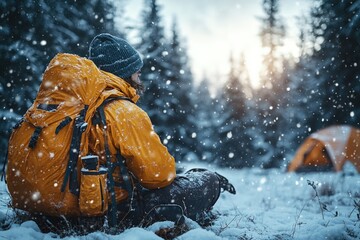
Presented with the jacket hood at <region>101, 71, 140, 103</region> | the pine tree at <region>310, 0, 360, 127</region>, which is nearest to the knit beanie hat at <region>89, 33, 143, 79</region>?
the jacket hood at <region>101, 71, 140, 103</region>

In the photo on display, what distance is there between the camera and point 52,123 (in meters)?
2.85

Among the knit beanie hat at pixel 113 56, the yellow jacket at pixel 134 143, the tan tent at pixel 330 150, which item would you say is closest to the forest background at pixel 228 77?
the tan tent at pixel 330 150

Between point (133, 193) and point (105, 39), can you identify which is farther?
point (105, 39)

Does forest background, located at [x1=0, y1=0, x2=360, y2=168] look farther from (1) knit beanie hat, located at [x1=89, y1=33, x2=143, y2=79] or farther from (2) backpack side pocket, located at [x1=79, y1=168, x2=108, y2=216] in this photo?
(2) backpack side pocket, located at [x1=79, y1=168, x2=108, y2=216]

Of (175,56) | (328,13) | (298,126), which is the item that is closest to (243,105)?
(298,126)

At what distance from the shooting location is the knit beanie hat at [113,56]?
3.87 meters

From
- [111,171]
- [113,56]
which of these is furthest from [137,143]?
[113,56]

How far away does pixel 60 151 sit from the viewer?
2.86 m

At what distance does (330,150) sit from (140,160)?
45.6 ft

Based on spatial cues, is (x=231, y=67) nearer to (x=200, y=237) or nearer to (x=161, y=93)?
(x=161, y=93)

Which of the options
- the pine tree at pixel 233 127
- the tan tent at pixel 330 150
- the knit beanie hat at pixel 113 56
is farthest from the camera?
the pine tree at pixel 233 127

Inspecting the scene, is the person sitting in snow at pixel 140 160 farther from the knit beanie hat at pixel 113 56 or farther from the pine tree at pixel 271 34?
the pine tree at pixel 271 34

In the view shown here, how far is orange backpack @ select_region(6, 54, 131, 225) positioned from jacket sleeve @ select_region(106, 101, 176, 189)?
25cm

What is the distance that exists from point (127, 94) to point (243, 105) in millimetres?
22228
